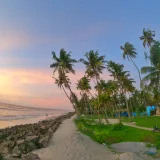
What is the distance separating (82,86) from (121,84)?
33.8 ft

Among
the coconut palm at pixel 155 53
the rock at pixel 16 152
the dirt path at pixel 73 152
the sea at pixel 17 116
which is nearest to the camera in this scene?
the dirt path at pixel 73 152

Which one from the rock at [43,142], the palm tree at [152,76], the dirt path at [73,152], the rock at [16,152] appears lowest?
the rock at [16,152]

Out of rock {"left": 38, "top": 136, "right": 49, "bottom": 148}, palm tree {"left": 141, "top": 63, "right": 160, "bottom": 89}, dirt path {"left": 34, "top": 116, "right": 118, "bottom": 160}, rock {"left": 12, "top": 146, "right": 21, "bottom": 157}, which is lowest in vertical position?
rock {"left": 12, "top": 146, "right": 21, "bottom": 157}

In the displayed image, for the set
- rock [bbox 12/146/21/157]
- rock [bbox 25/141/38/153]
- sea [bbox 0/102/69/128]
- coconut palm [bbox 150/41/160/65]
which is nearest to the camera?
rock [bbox 12/146/21/157]

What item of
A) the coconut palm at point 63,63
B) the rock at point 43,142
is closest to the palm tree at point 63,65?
the coconut palm at point 63,63

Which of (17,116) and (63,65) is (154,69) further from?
(17,116)

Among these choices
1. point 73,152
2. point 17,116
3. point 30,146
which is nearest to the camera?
point 73,152

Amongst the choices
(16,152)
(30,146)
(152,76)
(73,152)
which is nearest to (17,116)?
(152,76)

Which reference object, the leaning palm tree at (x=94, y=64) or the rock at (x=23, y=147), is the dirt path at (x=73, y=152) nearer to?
the rock at (x=23, y=147)

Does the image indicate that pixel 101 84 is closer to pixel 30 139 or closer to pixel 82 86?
pixel 82 86

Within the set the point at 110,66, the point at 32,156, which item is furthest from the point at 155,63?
the point at 32,156

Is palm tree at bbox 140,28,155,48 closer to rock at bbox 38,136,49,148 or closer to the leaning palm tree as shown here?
the leaning palm tree

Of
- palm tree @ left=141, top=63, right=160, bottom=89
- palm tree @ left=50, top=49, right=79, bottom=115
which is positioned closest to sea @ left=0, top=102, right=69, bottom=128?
palm tree @ left=50, top=49, right=79, bottom=115

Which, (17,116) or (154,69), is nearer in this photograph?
(154,69)
